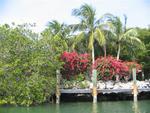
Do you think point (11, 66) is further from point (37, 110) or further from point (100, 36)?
point (100, 36)

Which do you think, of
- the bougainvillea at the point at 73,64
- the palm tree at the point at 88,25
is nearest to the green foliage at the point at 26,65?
the bougainvillea at the point at 73,64

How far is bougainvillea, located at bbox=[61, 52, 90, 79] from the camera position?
35.6 metres

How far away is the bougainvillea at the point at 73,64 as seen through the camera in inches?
1403

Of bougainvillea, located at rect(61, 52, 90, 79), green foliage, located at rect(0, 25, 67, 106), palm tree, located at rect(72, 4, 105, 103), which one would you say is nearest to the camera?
green foliage, located at rect(0, 25, 67, 106)

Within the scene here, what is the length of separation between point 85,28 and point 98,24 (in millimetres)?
1226

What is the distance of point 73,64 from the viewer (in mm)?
35844

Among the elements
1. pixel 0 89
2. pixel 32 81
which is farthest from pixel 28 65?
pixel 0 89

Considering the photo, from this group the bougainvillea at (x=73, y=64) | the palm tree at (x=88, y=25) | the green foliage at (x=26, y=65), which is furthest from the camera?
the palm tree at (x=88, y=25)

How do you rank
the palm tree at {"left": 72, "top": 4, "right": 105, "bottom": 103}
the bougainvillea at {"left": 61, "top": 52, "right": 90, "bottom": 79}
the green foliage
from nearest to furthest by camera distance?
the green foliage < the bougainvillea at {"left": 61, "top": 52, "right": 90, "bottom": 79} < the palm tree at {"left": 72, "top": 4, "right": 105, "bottom": 103}

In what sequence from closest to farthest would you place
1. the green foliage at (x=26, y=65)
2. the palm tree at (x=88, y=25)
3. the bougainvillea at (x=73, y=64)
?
the green foliage at (x=26, y=65)
the bougainvillea at (x=73, y=64)
the palm tree at (x=88, y=25)

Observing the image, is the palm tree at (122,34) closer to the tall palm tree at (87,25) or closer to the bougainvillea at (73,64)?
the tall palm tree at (87,25)

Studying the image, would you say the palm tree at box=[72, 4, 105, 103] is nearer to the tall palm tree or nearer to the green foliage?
the tall palm tree

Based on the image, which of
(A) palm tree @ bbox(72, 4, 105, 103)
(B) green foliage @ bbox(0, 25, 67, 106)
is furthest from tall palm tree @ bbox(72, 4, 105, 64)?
(B) green foliage @ bbox(0, 25, 67, 106)

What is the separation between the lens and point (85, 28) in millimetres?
39719
